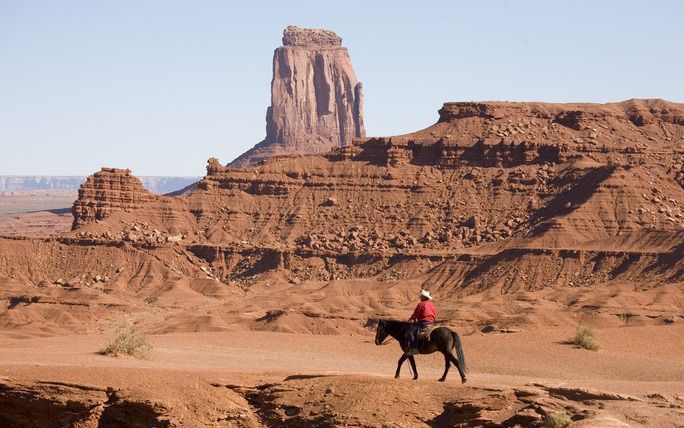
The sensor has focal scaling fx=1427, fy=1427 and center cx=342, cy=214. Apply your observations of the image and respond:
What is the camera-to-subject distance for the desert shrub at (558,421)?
84.4 feet

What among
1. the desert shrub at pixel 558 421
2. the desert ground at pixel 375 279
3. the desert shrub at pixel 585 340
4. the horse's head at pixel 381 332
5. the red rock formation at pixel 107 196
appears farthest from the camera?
the red rock formation at pixel 107 196

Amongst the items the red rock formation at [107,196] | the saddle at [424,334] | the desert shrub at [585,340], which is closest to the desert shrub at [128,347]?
the saddle at [424,334]

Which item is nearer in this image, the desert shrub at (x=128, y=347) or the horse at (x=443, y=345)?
the horse at (x=443, y=345)

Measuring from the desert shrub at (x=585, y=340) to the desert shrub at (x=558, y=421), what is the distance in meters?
21.1

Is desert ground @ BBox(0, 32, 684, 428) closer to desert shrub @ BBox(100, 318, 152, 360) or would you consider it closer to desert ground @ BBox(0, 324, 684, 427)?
desert ground @ BBox(0, 324, 684, 427)

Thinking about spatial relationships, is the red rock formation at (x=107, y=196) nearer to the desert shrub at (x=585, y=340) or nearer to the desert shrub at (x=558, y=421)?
the desert shrub at (x=585, y=340)

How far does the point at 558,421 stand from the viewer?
84.4 feet

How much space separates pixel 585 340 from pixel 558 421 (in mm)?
21791

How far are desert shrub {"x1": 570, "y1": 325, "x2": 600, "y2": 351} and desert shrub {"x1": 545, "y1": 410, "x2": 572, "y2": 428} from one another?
2111cm

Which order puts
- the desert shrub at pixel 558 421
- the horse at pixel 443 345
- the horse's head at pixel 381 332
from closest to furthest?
the desert shrub at pixel 558 421 < the horse at pixel 443 345 < the horse's head at pixel 381 332

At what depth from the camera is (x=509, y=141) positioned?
118062mm

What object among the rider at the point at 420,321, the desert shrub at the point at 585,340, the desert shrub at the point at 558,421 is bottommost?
the desert shrub at the point at 585,340

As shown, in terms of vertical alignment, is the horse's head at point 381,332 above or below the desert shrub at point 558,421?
above

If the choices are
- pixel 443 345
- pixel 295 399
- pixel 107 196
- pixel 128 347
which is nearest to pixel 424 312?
pixel 443 345
